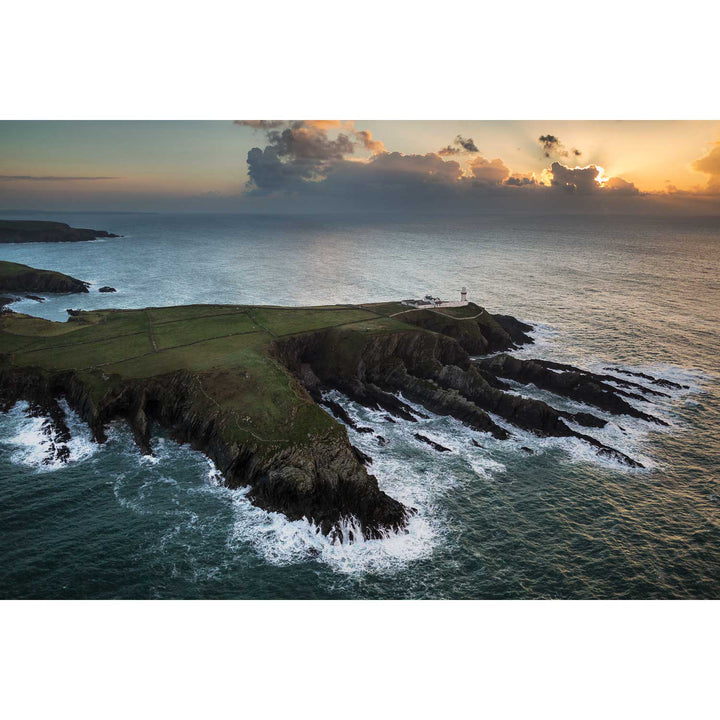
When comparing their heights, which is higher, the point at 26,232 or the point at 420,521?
the point at 26,232

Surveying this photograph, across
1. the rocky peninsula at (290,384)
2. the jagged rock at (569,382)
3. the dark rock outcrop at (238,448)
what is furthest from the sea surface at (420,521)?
the jagged rock at (569,382)

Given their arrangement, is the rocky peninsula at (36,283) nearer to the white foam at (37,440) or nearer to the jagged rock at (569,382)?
the white foam at (37,440)

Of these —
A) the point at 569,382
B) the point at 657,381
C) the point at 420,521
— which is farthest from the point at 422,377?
the point at 657,381

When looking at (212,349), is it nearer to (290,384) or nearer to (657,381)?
(290,384)

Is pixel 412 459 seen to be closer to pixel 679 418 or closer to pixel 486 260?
pixel 679 418

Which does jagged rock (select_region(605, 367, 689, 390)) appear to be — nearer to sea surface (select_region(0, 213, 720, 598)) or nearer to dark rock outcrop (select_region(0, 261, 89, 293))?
sea surface (select_region(0, 213, 720, 598))
